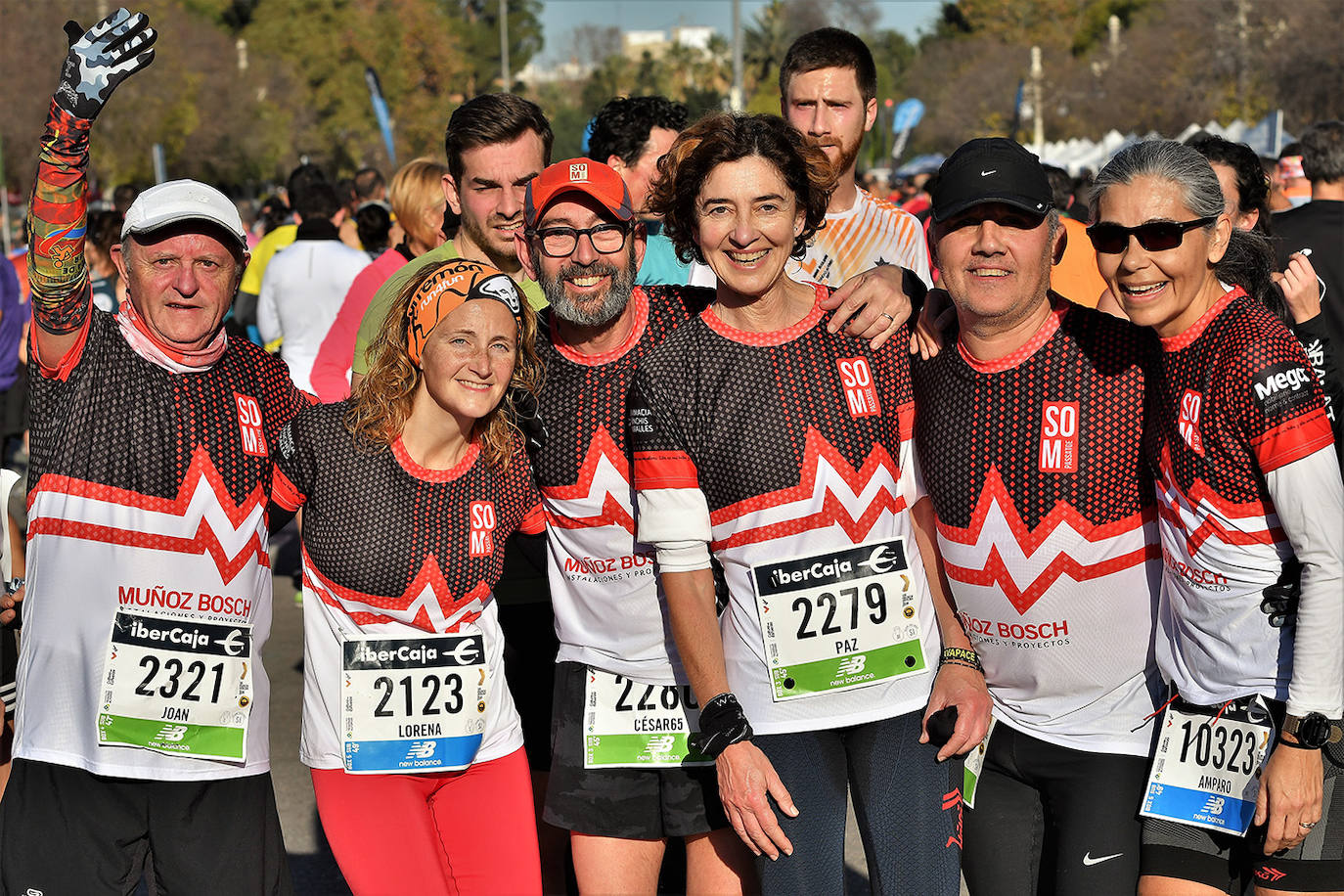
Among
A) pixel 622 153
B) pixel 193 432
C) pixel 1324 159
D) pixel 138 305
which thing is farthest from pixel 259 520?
pixel 1324 159

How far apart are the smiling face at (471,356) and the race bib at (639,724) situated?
0.85 meters

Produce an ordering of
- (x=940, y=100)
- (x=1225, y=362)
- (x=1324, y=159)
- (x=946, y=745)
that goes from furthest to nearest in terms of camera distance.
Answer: (x=940, y=100), (x=1324, y=159), (x=946, y=745), (x=1225, y=362)

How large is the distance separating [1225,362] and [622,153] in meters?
2.83

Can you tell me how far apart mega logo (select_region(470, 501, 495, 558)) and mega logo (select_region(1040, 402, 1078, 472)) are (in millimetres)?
1461

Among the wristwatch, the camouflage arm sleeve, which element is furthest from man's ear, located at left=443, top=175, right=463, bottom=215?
the wristwatch

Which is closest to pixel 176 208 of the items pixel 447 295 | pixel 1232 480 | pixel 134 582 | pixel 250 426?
pixel 250 426

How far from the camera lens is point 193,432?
347 centimetres

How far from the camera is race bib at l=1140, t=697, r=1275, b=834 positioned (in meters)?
3.16

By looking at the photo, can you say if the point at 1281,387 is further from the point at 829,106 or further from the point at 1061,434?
the point at 829,106

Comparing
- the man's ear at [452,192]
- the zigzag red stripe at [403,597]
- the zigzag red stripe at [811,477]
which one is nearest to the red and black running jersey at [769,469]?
the zigzag red stripe at [811,477]

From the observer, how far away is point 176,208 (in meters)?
3.43

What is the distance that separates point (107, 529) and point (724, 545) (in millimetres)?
1503

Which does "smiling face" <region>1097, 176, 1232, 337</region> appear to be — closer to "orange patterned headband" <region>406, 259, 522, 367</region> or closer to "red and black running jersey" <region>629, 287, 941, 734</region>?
"red and black running jersey" <region>629, 287, 941, 734</region>

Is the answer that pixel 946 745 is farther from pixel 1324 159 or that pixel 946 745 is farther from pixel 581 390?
pixel 1324 159
